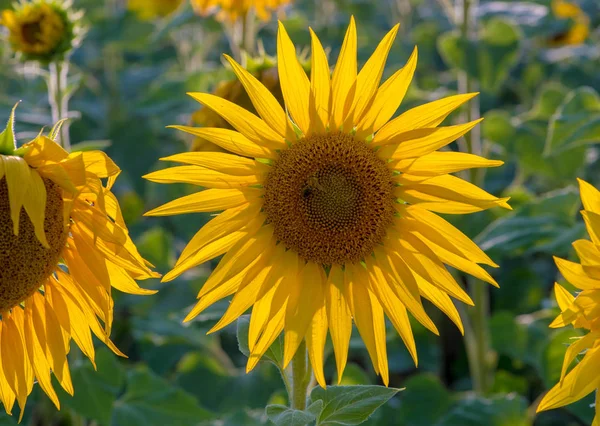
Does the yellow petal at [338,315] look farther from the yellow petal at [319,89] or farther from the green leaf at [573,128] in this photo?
the green leaf at [573,128]

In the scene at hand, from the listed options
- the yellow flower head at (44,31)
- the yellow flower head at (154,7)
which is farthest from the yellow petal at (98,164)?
the yellow flower head at (154,7)

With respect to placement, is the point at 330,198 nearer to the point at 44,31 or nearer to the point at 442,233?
the point at 442,233

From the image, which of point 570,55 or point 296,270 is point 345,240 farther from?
point 570,55

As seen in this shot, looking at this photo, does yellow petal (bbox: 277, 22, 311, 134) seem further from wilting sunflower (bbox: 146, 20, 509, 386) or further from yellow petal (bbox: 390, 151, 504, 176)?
yellow petal (bbox: 390, 151, 504, 176)

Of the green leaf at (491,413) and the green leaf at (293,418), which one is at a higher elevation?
the green leaf at (293,418)

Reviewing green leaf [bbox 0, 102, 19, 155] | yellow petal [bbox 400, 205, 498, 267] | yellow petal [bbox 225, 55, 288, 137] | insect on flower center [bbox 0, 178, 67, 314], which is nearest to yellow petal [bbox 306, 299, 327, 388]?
yellow petal [bbox 400, 205, 498, 267]

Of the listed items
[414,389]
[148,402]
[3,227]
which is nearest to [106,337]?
[3,227]
